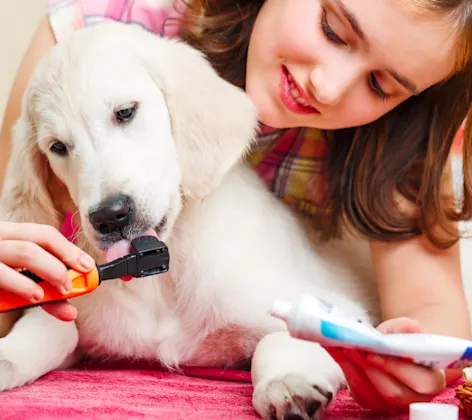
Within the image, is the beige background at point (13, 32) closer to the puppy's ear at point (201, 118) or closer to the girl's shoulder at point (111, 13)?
the girl's shoulder at point (111, 13)

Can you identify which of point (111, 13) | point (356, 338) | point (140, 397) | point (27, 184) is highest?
point (111, 13)

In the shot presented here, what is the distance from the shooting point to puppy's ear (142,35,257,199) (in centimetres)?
128

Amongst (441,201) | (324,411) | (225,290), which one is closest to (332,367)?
(324,411)

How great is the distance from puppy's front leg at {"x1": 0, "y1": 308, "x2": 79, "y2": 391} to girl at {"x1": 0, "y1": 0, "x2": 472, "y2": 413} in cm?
44

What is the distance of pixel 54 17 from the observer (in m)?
1.63

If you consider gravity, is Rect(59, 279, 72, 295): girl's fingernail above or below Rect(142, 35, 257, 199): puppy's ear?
below

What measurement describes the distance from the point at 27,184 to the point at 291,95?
19.7 inches

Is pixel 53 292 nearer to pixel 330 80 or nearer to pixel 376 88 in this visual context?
pixel 330 80

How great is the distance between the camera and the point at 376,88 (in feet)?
4.68

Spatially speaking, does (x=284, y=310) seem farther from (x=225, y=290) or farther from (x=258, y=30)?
(x=258, y=30)

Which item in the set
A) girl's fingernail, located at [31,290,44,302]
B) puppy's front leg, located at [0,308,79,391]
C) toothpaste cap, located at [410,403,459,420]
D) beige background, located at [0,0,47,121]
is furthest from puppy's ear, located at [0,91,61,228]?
beige background, located at [0,0,47,121]

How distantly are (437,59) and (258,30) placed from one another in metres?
0.33

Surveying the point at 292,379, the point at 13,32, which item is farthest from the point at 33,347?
the point at 13,32

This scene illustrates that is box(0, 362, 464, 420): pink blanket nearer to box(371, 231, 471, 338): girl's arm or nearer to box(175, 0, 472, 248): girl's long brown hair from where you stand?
box(371, 231, 471, 338): girl's arm
